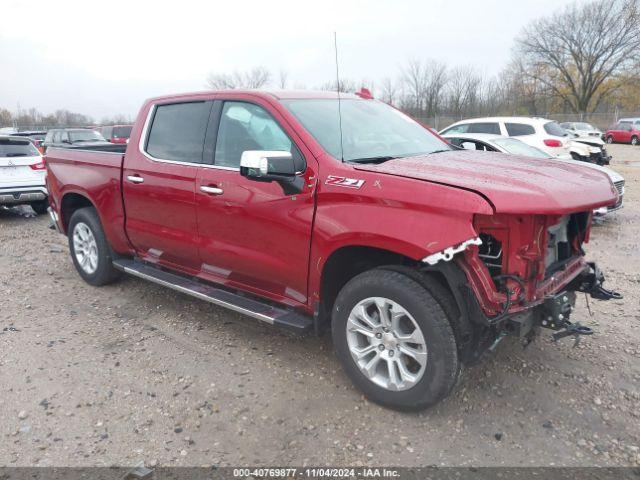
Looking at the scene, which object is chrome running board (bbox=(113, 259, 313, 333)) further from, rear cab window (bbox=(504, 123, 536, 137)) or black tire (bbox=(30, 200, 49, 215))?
rear cab window (bbox=(504, 123, 536, 137))

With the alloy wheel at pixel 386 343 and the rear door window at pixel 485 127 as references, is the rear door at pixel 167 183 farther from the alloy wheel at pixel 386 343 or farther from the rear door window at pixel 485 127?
the rear door window at pixel 485 127

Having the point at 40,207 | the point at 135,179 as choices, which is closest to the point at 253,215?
the point at 135,179

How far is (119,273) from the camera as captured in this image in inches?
217

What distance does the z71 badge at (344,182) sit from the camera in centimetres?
305

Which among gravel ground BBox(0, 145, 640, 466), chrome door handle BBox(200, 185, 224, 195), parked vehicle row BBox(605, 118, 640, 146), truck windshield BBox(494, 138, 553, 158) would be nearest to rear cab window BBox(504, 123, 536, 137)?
truck windshield BBox(494, 138, 553, 158)

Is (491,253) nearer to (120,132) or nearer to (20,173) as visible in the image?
(20,173)

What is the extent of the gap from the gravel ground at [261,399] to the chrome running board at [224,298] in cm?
41

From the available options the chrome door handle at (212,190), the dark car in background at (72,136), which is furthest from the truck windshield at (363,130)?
the dark car in background at (72,136)

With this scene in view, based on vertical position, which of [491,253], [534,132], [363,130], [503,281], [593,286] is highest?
[363,130]

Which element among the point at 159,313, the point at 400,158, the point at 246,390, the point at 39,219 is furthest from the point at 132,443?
the point at 39,219

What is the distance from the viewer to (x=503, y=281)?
285 centimetres

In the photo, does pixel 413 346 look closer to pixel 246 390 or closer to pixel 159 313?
pixel 246 390

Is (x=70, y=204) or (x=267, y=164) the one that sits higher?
(x=267, y=164)

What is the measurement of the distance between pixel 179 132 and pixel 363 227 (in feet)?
6.92
